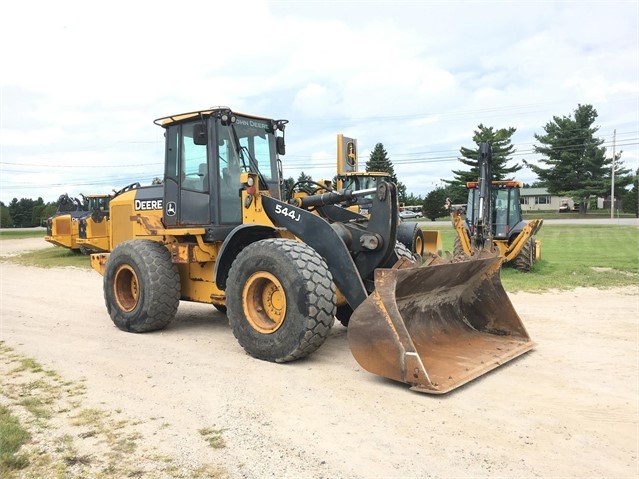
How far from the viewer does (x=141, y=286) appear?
22.7 feet

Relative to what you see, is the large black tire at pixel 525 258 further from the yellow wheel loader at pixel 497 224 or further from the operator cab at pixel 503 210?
the operator cab at pixel 503 210

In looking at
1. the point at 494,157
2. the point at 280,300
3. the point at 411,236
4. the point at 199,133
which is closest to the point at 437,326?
the point at 280,300

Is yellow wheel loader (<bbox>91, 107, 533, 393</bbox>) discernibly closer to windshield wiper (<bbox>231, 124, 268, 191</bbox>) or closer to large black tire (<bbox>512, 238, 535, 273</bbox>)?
windshield wiper (<bbox>231, 124, 268, 191</bbox>)

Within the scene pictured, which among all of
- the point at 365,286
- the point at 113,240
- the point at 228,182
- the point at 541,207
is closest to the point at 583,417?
the point at 365,286

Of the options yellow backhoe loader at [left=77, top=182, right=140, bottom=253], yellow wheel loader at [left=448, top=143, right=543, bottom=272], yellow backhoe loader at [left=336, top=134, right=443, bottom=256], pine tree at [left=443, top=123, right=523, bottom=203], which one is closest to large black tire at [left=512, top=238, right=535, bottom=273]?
yellow wheel loader at [left=448, top=143, right=543, bottom=272]

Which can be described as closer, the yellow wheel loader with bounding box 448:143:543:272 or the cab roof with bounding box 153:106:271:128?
the cab roof with bounding box 153:106:271:128

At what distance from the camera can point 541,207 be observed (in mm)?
73312

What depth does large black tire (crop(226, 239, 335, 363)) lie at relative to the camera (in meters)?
5.15

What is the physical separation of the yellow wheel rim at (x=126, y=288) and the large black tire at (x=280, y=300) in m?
2.11

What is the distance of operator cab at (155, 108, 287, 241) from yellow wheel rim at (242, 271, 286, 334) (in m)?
1.27

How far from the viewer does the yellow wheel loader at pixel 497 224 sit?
38.1ft

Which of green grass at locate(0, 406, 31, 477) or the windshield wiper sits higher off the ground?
the windshield wiper

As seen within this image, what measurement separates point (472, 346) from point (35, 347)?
487 cm

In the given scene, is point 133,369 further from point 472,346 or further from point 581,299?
point 581,299
